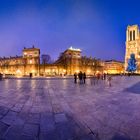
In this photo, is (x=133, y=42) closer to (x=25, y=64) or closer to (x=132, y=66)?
(x=132, y=66)

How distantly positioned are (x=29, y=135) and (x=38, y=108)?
7.83 ft

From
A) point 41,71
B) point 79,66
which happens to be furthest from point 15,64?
point 79,66

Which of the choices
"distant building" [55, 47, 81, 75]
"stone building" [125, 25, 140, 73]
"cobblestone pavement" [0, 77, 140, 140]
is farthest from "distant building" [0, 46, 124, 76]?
"cobblestone pavement" [0, 77, 140, 140]

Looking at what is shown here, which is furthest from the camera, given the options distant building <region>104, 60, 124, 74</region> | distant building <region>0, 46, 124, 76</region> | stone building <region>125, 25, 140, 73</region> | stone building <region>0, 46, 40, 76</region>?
distant building <region>104, 60, 124, 74</region>

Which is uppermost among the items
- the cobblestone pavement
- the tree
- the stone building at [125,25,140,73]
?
the stone building at [125,25,140,73]

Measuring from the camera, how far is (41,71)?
91.2 metres

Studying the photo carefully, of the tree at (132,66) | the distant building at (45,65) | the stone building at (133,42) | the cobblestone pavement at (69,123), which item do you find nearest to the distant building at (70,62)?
the distant building at (45,65)

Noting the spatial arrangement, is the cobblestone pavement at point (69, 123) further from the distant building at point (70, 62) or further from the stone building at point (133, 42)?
the stone building at point (133, 42)

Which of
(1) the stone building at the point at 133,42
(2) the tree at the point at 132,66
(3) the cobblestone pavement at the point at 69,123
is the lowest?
(3) the cobblestone pavement at the point at 69,123

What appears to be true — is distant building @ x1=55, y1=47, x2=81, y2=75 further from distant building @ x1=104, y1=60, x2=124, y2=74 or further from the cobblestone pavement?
the cobblestone pavement

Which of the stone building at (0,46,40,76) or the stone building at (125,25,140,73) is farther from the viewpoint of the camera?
the stone building at (125,25,140,73)

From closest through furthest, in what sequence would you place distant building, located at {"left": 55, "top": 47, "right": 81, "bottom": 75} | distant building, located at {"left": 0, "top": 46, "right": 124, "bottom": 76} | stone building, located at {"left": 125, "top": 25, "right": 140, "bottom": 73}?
distant building, located at {"left": 0, "top": 46, "right": 124, "bottom": 76} < distant building, located at {"left": 55, "top": 47, "right": 81, "bottom": 75} < stone building, located at {"left": 125, "top": 25, "right": 140, "bottom": 73}

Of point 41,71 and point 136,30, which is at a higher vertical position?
point 136,30

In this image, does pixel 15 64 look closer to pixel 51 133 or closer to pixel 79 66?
pixel 79 66
